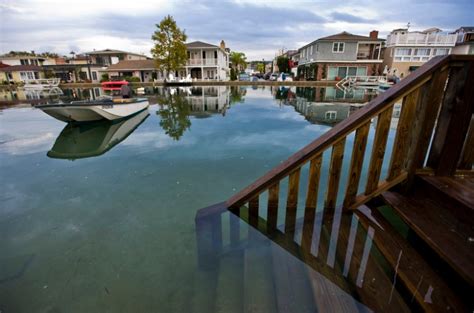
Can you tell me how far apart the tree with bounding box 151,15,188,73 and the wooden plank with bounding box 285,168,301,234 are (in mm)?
33518

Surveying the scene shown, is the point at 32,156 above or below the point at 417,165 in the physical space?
below

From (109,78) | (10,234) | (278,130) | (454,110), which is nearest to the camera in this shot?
(454,110)

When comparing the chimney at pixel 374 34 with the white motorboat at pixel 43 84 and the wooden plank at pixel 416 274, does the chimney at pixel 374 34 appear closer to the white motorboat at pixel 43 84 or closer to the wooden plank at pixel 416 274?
the wooden plank at pixel 416 274

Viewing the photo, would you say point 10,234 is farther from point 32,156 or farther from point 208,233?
point 32,156

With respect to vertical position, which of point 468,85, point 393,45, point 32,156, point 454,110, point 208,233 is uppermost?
point 393,45

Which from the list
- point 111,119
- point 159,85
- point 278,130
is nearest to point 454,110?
point 278,130

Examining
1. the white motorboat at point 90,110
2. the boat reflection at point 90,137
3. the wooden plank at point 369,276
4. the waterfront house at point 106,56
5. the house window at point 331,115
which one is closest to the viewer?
the wooden plank at point 369,276

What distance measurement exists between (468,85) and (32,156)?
8.84 m

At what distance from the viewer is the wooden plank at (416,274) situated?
57.4 inches

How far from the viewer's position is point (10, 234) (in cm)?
328

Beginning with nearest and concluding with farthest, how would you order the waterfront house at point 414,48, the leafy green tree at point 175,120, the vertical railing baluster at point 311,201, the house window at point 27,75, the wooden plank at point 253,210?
1. the vertical railing baluster at point 311,201
2. the wooden plank at point 253,210
3. the leafy green tree at point 175,120
4. the waterfront house at point 414,48
5. the house window at point 27,75

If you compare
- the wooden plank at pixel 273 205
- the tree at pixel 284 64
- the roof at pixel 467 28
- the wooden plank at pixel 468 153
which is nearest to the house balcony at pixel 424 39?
the roof at pixel 467 28

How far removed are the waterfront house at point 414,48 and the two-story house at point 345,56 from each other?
4009mm

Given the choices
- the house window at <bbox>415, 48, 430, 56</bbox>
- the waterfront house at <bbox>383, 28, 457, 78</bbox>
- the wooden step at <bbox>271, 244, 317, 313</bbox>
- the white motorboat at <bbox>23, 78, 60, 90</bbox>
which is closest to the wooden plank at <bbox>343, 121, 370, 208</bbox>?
the wooden step at <bbox>271, 244, 317, 313</bbox>
